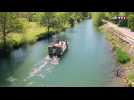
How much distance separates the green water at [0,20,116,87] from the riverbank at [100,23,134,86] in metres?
0.19

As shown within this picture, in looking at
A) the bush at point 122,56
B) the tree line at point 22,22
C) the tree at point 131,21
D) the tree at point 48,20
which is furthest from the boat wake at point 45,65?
the tree at point 131,21

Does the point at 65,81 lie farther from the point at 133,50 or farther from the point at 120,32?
the point at 120,32

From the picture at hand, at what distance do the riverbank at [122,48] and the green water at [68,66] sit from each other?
188mm

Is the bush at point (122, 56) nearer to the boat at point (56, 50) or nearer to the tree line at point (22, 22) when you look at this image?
the boat at point (56, 50)

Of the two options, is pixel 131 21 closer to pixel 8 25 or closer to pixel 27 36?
pixel 27 36

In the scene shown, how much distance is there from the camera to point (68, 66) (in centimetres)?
673

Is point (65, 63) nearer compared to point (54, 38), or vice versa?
point (65, 63)

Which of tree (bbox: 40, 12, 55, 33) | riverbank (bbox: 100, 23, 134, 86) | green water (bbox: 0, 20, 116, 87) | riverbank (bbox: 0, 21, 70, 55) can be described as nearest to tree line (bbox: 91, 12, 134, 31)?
riverbank (bbox: 100, 23, 134, 86)

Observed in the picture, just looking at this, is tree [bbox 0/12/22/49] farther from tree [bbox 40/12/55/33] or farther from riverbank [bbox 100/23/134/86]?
riverbank [bbox 100/23/134/86]

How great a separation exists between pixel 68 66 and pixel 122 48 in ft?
4.71

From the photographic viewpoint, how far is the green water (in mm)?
5914
